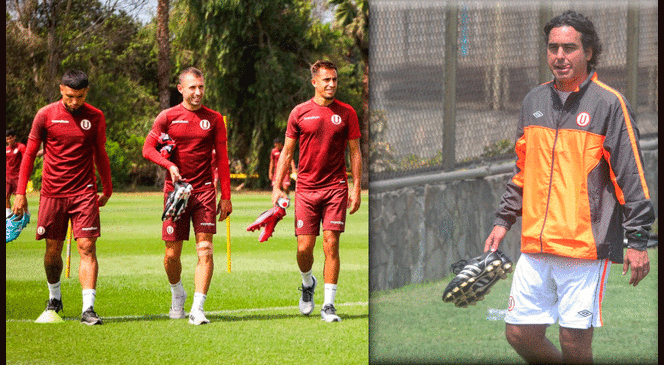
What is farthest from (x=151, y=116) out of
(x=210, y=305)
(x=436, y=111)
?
(x=436, y=111)

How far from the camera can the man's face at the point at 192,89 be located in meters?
6.22

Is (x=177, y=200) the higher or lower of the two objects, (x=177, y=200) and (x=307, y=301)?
the higher

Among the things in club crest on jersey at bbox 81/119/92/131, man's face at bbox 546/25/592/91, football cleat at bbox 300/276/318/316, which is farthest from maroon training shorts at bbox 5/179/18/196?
man's face at bbox 546/25/592/91

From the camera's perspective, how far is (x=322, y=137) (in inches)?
250

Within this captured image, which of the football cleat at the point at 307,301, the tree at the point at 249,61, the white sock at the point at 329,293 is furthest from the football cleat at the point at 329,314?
the tree at the point at 249,61

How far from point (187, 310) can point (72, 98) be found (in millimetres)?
2183

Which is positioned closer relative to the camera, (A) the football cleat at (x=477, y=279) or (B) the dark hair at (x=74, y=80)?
(A) the football cleat at (x=477, y=279)

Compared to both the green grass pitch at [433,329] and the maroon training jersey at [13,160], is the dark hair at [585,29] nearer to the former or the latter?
the green grass pitch at [433,329]

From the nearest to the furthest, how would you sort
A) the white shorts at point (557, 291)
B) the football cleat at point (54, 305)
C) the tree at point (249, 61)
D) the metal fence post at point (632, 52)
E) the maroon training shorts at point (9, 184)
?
1. the white shorts at point (557, 291)
2. the metal fence post at point (632, 52)
3. the football cleat at point (54, 305)
4. the maroon training shorts at point (9, 184)
5. the tree at point (249, 61)

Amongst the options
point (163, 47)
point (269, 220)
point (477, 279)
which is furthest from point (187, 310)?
point (163, 47)

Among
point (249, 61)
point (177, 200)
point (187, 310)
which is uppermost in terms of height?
point (249, 61)

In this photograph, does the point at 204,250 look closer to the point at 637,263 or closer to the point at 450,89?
the point at 450,89

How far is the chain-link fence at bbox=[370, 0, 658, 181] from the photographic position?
13.1 ft

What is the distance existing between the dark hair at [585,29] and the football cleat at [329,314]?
2888mm
